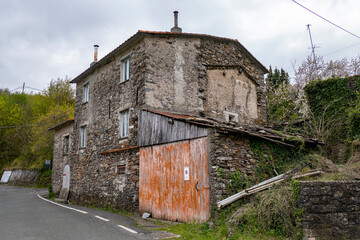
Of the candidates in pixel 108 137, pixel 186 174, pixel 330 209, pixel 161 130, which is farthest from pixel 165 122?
pixel 330 209

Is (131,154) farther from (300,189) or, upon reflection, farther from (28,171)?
(28,171)

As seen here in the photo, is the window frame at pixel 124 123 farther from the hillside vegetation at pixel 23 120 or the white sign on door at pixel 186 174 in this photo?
the hillside vegetation at pixel 23 120

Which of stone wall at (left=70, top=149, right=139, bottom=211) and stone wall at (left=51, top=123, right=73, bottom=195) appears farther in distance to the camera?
stone wall at (left=51, top=123, right=73, bottom=195)

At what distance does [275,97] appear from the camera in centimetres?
2355

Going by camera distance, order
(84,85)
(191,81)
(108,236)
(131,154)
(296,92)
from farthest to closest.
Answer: (296,92) → (84,85) → (191,81) → (131,154) → (108,236)

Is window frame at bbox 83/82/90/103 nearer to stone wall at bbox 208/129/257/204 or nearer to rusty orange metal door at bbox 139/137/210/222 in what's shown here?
rusty orange metal door at bbox 139/137/210/222

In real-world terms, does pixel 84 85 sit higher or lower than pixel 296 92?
lower

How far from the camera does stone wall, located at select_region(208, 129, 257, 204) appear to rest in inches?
302

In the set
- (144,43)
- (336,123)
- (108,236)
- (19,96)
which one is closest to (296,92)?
(336,123)

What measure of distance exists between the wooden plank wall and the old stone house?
3 centimetres

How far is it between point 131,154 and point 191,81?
388 cm

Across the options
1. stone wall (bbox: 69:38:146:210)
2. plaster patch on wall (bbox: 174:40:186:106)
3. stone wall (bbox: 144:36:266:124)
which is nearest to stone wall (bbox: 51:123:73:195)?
stone wall (bbox: 69:38:146:210)

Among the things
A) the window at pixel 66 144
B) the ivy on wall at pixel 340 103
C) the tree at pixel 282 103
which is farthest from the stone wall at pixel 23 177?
the ivy on wall at pixel 340 103

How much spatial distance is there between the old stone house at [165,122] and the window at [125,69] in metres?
0.05
